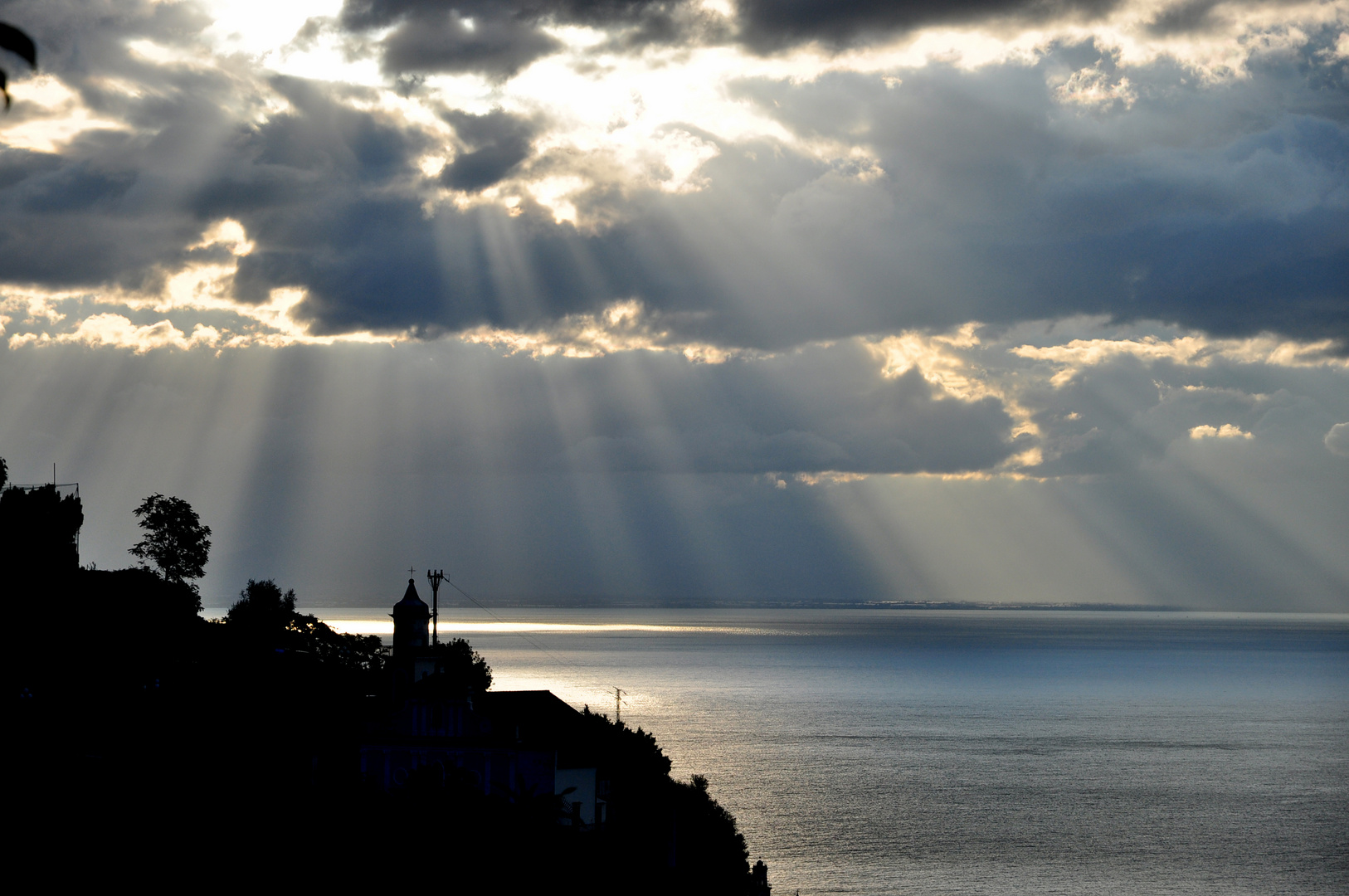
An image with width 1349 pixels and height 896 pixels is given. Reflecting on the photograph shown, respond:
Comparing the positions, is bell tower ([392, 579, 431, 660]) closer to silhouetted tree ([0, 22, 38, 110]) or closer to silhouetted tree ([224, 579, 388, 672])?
silhouetted tree ([224, 579, 388, 672])

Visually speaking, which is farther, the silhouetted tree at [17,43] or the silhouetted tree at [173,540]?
the silhouetted tree at [173,540]

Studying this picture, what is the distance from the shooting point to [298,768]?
59.9m

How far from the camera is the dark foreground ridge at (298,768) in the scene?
36531mm

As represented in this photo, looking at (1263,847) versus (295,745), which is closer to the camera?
(295,745)

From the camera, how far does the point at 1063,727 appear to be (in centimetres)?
16438

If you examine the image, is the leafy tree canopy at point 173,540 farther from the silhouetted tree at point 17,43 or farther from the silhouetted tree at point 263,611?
the silhouetted tree at point 17,43

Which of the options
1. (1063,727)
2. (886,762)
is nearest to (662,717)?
(886,762)

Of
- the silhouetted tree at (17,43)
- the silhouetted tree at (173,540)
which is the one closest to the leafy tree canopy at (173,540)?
the silhouetted tree at (173,540)

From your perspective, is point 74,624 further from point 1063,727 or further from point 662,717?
point 1063,727

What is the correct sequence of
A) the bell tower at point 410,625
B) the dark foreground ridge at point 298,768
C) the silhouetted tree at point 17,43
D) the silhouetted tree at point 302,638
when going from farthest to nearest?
the silhouetted tree at point 302,638, the bell tower at point 410,625, the dark foreground ridge at point 298,768, the silhouetted tree at point 17,43

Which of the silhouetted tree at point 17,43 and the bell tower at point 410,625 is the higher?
the silhouetted tree at point 17,43

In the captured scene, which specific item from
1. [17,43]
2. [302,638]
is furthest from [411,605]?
[17,43]

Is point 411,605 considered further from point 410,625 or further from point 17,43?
point 17,43

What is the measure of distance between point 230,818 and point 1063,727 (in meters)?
144
